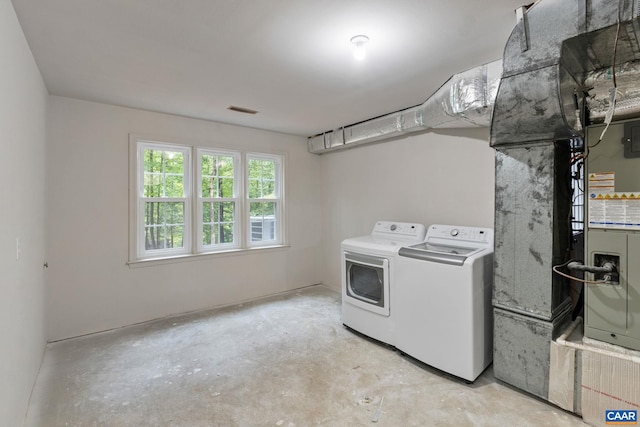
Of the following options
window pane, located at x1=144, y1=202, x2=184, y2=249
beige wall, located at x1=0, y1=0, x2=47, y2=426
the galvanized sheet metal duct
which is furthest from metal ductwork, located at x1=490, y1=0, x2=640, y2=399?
window pane, located at x1=144, y1=202, x2=184, y2=249

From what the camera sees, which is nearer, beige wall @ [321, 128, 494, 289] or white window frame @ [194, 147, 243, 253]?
beige wall @ [321, 128, 494, 289]

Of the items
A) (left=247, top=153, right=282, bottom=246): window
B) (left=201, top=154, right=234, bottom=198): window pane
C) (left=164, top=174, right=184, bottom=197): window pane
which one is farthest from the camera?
(left=247, top=153, right=282, bottom=246): window

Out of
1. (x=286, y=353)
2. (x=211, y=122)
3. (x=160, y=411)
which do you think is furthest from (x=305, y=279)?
(x=160, y=411)

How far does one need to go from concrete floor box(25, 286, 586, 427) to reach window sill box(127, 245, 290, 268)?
0.71m

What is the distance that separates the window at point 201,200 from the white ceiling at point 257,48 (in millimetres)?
761

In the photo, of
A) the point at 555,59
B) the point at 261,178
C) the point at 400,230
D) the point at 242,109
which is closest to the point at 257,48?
the point at 242,109

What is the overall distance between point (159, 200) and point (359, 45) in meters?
2.87

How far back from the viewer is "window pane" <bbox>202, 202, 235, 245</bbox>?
4008mm

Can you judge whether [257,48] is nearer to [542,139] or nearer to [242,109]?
[242,109]

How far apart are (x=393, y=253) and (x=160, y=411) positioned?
2.09m

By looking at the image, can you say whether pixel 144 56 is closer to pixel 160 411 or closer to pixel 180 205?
pixel 180 205

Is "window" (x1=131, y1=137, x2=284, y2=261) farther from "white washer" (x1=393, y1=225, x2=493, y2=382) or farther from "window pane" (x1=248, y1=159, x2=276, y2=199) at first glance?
"white washer" (x1=393, y1=225, x2=493, y2=382)

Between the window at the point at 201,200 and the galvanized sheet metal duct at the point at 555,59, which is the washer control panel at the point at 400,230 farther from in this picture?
the window at the point at 201,200

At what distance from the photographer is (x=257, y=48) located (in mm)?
2098
